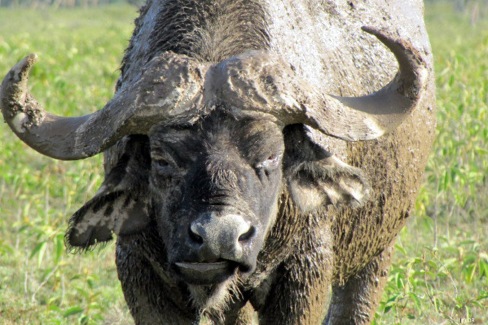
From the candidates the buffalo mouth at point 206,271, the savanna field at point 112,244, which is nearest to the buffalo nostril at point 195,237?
the buffalo mouth at point 206,271

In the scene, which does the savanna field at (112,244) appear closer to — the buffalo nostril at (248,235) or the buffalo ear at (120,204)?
the buffalo ear at (120,204)

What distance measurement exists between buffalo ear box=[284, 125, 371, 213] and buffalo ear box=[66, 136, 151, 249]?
578mm

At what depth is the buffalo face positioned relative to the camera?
335 centimetres

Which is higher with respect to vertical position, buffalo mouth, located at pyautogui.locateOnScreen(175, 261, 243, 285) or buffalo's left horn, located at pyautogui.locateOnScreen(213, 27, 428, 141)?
buffalo's left horn, located at pyautogui.locateOnScreen(213, 27, 428, 141)

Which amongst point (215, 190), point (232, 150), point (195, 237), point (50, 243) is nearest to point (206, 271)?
point (195, 237)

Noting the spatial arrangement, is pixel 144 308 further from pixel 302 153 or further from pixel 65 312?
pixel 65 312

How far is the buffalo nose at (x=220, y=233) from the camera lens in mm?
3299

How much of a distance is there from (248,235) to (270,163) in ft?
1.20

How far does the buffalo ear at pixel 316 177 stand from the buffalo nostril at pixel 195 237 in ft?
2.11

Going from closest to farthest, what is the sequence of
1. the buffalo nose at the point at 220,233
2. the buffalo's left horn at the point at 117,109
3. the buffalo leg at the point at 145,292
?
the buffalo nose at the point at 220,233, the buffalo's left horn at the point at 117,109, the buffalo leg at the point at 145,292

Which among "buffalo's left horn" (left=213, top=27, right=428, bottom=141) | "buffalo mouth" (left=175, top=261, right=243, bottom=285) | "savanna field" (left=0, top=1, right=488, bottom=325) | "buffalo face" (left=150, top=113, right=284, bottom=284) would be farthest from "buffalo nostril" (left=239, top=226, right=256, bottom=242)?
"savanna field" (left=0, top=1, right=488, bottom=325)

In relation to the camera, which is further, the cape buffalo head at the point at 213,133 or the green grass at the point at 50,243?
the green grass at the point at 50,243

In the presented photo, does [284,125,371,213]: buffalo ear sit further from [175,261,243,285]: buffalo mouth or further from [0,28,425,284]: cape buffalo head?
[175,261,243,285]: buffalo mouth

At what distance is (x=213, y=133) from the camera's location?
3.57 metres
